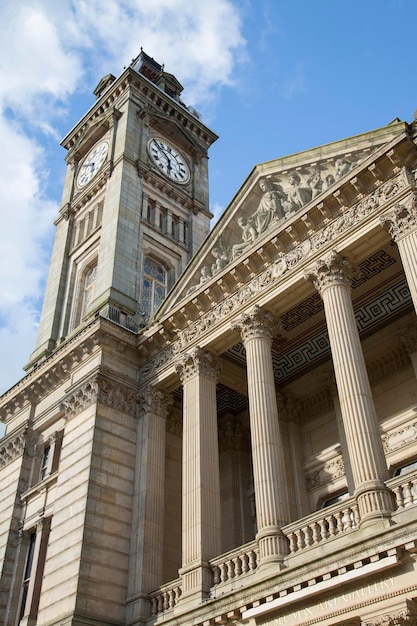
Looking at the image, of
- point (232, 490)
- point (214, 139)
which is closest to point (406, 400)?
point (232, 490)

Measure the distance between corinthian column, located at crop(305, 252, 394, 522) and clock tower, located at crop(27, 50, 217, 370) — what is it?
33.7ft

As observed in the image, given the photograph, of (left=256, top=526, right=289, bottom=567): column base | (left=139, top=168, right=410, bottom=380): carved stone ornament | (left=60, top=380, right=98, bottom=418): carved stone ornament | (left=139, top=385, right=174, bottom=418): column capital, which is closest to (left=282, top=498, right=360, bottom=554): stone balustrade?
(left=256, top=526, right=289, bottom=567): column base

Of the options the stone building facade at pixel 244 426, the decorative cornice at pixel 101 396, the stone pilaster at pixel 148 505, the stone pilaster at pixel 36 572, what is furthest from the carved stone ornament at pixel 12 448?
the stone pilaster at pixel 148 505

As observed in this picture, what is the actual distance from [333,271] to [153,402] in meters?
8.73

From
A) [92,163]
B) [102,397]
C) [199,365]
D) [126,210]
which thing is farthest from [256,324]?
[92,163]

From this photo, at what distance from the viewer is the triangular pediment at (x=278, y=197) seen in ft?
68.8

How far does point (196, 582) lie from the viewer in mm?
19422

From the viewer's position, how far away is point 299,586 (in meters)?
16.2

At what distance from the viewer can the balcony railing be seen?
52.5 feet

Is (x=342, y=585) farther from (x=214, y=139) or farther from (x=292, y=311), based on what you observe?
(x=214, y=139)

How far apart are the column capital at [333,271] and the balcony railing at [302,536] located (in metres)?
6.32

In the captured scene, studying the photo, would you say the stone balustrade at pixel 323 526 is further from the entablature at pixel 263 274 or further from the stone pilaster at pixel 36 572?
the stone pilaster at pixel 36 572

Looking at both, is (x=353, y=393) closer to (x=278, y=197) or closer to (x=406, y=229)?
(x=406, y=229)

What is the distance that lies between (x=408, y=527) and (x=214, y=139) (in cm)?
3316
